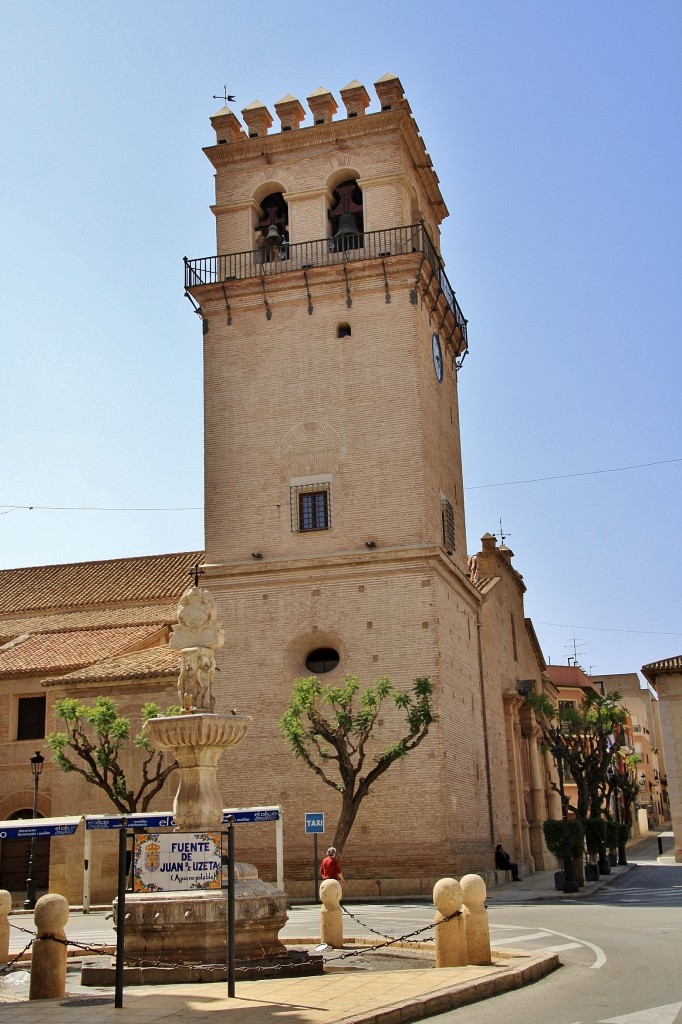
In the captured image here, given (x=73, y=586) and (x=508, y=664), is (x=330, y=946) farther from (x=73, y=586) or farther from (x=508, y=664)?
(x=73, y=586)

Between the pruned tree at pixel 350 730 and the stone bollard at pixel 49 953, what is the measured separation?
13908 mm

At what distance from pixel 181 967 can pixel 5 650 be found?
24.7m

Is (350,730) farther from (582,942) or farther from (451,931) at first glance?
(451,931)

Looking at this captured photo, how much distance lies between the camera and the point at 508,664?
1505 inches

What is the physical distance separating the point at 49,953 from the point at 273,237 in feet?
76.0

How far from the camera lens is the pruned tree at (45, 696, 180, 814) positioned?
2680 centimetres

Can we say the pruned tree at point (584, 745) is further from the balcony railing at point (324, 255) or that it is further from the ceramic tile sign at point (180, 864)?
the ceramic tile sign at point (180, 864)

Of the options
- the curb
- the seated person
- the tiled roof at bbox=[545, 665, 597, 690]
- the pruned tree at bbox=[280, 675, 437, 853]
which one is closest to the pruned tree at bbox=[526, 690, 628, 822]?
the seated person

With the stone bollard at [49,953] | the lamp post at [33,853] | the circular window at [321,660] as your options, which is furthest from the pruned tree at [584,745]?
the stone bollard at [49,953]

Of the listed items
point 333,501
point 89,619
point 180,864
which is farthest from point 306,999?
point 89,619

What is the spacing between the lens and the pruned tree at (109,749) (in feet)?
87.9

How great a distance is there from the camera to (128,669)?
30.2m

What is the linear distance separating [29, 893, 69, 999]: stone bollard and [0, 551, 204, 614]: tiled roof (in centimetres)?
2703

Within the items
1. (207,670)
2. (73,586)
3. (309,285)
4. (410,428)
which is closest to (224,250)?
(309,285)
